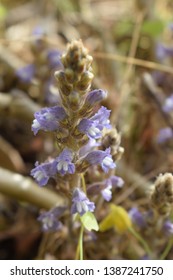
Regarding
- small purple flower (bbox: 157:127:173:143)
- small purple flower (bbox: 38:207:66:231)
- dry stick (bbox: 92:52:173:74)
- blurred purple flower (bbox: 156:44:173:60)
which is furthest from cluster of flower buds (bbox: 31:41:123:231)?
Result: blurred purple flower (bbox: 156:44:173:60)

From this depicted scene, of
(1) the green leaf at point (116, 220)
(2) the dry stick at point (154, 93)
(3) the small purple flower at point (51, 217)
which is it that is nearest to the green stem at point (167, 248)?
(1) the green leaf at point (116, 220)

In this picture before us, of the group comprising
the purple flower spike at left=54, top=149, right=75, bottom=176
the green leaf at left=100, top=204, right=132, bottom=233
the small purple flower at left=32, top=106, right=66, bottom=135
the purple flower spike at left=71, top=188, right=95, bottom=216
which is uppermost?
the small purple flower at left=32, top=106, right=66, bottom=135

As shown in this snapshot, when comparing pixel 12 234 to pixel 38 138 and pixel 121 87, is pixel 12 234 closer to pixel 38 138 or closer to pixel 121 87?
pixel 38 138

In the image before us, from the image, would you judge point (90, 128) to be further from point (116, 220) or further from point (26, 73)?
point (26, 73)

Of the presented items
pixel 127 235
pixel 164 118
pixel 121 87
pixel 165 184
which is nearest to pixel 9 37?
pixel 121 87

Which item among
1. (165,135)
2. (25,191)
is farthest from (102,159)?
(165,135)

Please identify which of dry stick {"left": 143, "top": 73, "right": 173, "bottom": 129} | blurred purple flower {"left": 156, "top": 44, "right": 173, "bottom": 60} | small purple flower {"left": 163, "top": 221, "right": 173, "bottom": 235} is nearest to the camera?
small purple flower {"left": 163, "top": 221, "right": 173, "bottom": 235}

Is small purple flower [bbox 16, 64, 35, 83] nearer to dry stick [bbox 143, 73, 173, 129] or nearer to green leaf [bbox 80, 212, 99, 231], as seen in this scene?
dry stick [bbox 143, 73, 173, 129]
